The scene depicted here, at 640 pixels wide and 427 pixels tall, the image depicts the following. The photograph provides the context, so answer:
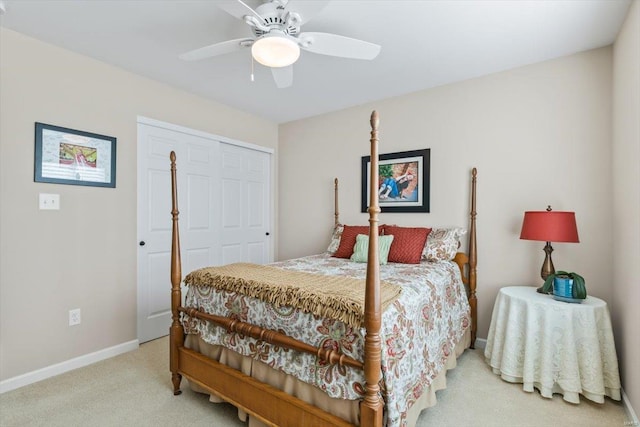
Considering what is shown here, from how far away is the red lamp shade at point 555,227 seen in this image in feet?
7.30

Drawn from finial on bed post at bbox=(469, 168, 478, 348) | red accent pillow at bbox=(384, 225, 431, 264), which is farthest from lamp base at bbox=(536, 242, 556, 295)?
red accent pillow at bbox=(384, 225, 431, 264)

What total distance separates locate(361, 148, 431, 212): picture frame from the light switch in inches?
113

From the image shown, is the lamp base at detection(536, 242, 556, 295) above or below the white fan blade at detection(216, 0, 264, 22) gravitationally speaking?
below

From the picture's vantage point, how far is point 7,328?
2246mm

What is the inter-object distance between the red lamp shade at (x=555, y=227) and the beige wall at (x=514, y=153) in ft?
1.25

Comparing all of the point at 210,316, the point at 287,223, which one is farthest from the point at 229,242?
the point at 210,316

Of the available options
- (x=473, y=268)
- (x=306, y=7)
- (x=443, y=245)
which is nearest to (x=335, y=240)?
(x=443, y=245)

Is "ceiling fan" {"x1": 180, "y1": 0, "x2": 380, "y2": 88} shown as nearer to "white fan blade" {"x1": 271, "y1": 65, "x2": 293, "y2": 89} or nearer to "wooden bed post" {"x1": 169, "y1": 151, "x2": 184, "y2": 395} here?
"white fan blade" {"x1": 271, "y1": 65, "x2": 293, "y2": 89}

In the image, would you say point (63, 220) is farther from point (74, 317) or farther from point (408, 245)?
point (408, 245)

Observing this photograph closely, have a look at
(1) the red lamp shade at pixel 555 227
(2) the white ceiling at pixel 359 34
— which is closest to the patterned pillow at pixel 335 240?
(2) the white ceiling at pixel 359 34

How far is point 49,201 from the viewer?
245 centimetres

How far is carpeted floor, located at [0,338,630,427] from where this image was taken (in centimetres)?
187

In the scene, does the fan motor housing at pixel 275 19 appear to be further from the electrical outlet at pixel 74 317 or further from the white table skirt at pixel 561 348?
the electrical outlet at pixel 74 317

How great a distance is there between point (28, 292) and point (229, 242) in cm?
186
